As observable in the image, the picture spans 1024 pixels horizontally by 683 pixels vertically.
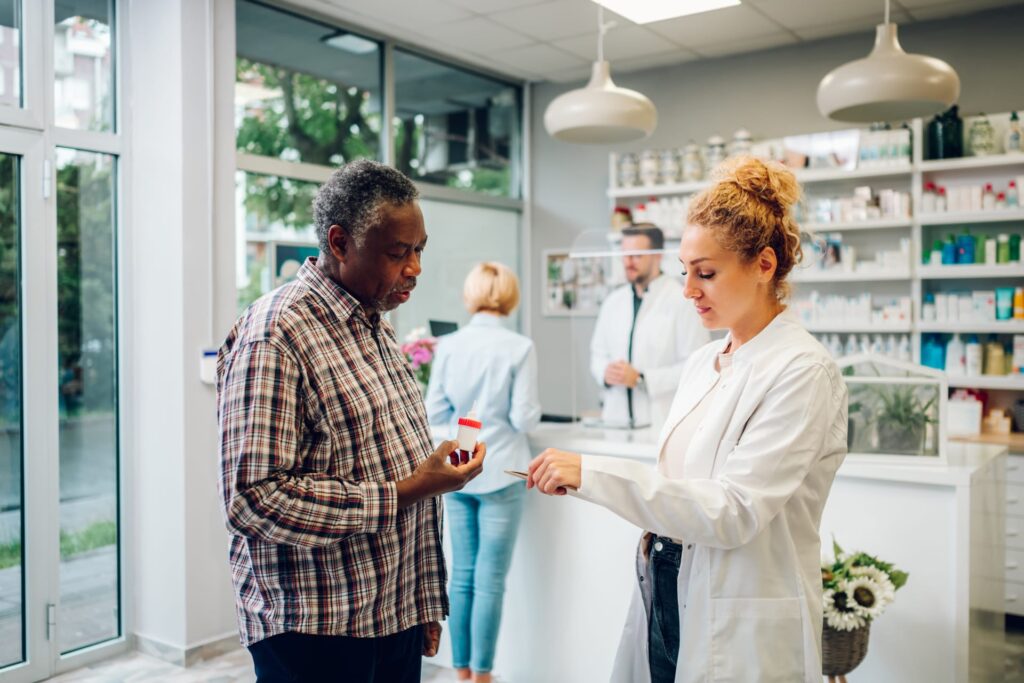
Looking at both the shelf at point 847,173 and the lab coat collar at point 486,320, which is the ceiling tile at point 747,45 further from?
the lab coat collar at point 486,320

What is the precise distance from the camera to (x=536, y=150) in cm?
598

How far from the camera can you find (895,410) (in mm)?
2660

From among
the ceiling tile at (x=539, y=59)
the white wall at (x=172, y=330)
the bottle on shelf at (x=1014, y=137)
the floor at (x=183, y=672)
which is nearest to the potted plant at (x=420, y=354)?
the white wall at (x=172, y=330)

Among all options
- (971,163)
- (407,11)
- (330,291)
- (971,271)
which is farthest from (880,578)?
(407,11)

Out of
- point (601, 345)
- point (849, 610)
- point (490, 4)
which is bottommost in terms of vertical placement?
point (849, 610)

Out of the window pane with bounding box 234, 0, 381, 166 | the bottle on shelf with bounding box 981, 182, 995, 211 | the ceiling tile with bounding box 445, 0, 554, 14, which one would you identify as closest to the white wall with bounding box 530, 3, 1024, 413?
the bottle on shelf with bounding box 981, 182, 995, 211

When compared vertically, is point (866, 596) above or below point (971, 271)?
below

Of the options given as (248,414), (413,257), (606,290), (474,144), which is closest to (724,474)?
(413,257)

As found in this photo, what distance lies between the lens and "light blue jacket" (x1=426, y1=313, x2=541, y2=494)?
3.06 metres

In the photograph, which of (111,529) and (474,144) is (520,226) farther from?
(111,529)

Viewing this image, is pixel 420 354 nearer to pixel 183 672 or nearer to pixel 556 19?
pixel 183 672

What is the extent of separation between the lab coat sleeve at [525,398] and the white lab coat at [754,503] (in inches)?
61.3

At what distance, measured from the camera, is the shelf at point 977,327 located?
4191 mm

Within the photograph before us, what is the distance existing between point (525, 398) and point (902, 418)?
1222 millimetres
